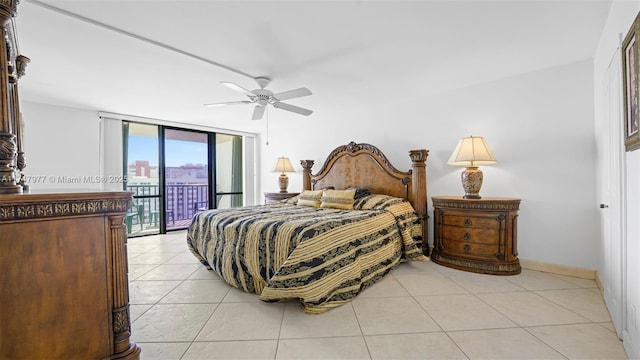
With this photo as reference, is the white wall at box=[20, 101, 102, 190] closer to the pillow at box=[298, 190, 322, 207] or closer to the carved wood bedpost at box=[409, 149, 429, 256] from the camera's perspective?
the pillow at box=[298, 190, 322, 207]

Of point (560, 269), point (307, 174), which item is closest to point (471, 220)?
point (560, 269)

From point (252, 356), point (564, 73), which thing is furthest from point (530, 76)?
point (252, 356)

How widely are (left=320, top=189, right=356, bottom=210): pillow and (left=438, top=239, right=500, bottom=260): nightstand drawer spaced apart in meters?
1.22

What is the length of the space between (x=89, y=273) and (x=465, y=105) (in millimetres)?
3976

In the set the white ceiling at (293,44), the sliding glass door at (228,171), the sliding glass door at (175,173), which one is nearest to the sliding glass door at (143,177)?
the sliding glass door at (175,173)

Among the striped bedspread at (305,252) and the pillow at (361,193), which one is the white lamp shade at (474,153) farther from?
the pillow at (361,193)

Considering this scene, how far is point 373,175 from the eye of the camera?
13.2 ft

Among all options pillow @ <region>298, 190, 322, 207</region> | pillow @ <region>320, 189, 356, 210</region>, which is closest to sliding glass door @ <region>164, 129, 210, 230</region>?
pillow @ <region>298, 190, 322, 207</region>

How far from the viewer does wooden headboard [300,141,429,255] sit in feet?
11.3

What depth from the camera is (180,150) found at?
18.7ft

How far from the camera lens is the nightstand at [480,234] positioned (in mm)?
2760

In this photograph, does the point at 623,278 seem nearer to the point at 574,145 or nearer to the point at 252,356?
the point at 574,145

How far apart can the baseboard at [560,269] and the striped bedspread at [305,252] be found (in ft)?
3.75

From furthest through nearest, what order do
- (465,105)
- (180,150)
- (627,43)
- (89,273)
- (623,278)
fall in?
(180,150) < (465,105) < (623,278) < (627,43) < (89,273)
